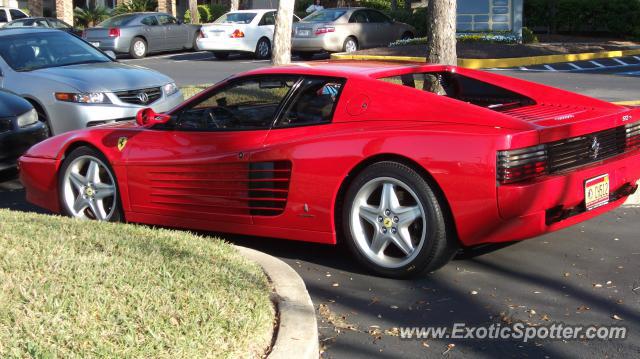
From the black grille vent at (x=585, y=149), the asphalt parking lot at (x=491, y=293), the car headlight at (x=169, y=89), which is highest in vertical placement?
the car headlight at (x=169, y=89)

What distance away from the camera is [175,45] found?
28.9m

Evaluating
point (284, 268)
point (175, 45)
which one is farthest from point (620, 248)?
point (175, 45)

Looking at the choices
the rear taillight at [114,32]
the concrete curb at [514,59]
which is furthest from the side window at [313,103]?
the rear taillight at [114,32]

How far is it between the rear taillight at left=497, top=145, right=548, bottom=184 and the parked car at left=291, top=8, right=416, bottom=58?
756 inches

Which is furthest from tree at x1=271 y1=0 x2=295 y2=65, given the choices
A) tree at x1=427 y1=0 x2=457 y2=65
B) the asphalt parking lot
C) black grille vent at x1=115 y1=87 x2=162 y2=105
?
the asphalt parking lot

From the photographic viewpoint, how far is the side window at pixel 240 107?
6.23 meters

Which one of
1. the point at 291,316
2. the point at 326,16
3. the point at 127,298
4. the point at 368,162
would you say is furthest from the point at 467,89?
the point at 326,16

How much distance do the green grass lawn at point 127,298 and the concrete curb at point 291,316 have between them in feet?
0.27

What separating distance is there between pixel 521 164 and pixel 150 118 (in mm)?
3026

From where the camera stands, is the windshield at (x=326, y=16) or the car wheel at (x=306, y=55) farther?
the car wheel at (x=306, y=55)

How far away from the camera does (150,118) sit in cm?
668

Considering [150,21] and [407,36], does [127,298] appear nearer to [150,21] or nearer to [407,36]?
[407,36]

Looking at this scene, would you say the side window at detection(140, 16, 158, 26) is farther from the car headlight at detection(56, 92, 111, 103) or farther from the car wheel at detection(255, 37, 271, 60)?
the car headlight at detection(56, 92, 111, 103)

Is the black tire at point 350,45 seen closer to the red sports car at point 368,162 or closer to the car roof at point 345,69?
the red sports car at point 368,162
